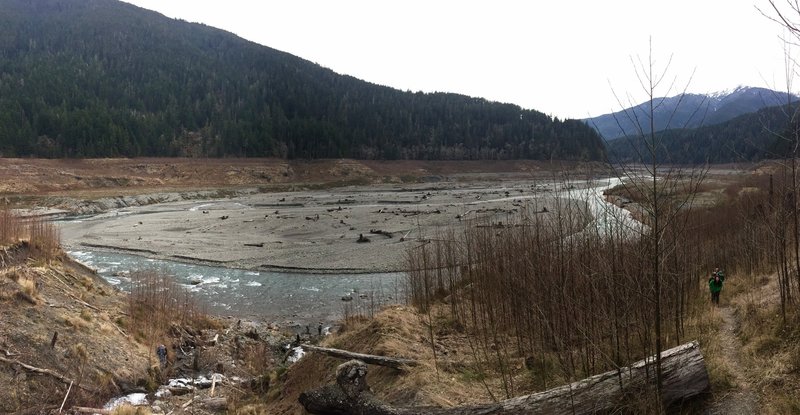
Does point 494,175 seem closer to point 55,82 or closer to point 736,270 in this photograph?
point 736,270

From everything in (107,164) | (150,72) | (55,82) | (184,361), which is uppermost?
(150,72)

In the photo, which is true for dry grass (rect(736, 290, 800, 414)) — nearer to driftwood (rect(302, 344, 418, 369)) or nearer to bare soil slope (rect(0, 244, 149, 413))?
driftwood (rect(302, 344, 418, 369))

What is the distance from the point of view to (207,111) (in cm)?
14125

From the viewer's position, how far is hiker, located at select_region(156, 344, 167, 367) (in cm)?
1247

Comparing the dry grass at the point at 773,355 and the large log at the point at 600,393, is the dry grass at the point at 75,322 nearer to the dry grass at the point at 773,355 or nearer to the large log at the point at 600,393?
the large log at the point at 600,393

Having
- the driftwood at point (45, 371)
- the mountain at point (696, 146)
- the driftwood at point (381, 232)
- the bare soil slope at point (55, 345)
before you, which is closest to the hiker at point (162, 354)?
the bare soil slope at point (55, 345)

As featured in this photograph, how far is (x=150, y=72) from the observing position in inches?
6363

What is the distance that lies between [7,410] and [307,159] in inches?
4319

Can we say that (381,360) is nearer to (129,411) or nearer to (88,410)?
(129,411)

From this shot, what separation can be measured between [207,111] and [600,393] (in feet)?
502

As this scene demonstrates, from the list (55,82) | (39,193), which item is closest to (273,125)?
(55,82)

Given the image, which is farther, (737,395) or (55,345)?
(55,345)

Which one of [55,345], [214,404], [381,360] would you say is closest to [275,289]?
[55,345]

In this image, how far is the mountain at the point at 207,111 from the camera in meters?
104
